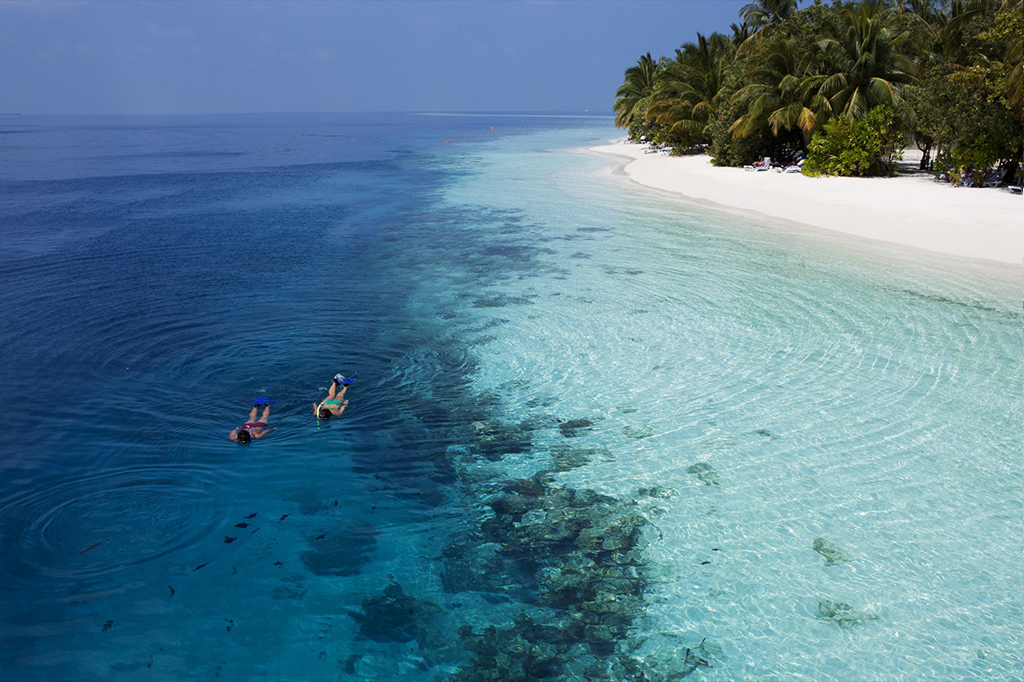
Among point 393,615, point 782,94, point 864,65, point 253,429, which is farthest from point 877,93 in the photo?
point 393,615

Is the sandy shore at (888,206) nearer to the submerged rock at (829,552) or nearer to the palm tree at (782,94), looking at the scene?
the palm tree at (782,94)

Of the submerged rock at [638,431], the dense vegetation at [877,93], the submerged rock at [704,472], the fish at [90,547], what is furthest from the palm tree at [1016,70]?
the fish at [90,547]

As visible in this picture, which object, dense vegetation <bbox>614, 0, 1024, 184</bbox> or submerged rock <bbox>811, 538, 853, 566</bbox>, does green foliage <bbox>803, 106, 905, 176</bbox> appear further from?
submerged rock <bbox>811, 538, 853, 566</bbox>

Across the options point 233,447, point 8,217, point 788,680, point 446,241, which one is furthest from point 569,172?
point 788,680

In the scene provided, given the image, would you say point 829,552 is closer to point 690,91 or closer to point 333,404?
point 333,404

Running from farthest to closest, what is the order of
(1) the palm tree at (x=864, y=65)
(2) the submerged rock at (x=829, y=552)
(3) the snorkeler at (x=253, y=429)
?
(1) the palm tree at (x=864, y=65), (3) the snorkeler at (x=253, y=429), (2) the submerged rock at (x=829, y=552)

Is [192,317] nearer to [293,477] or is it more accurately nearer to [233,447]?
[233,447]

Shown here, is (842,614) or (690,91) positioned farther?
(690,91)
